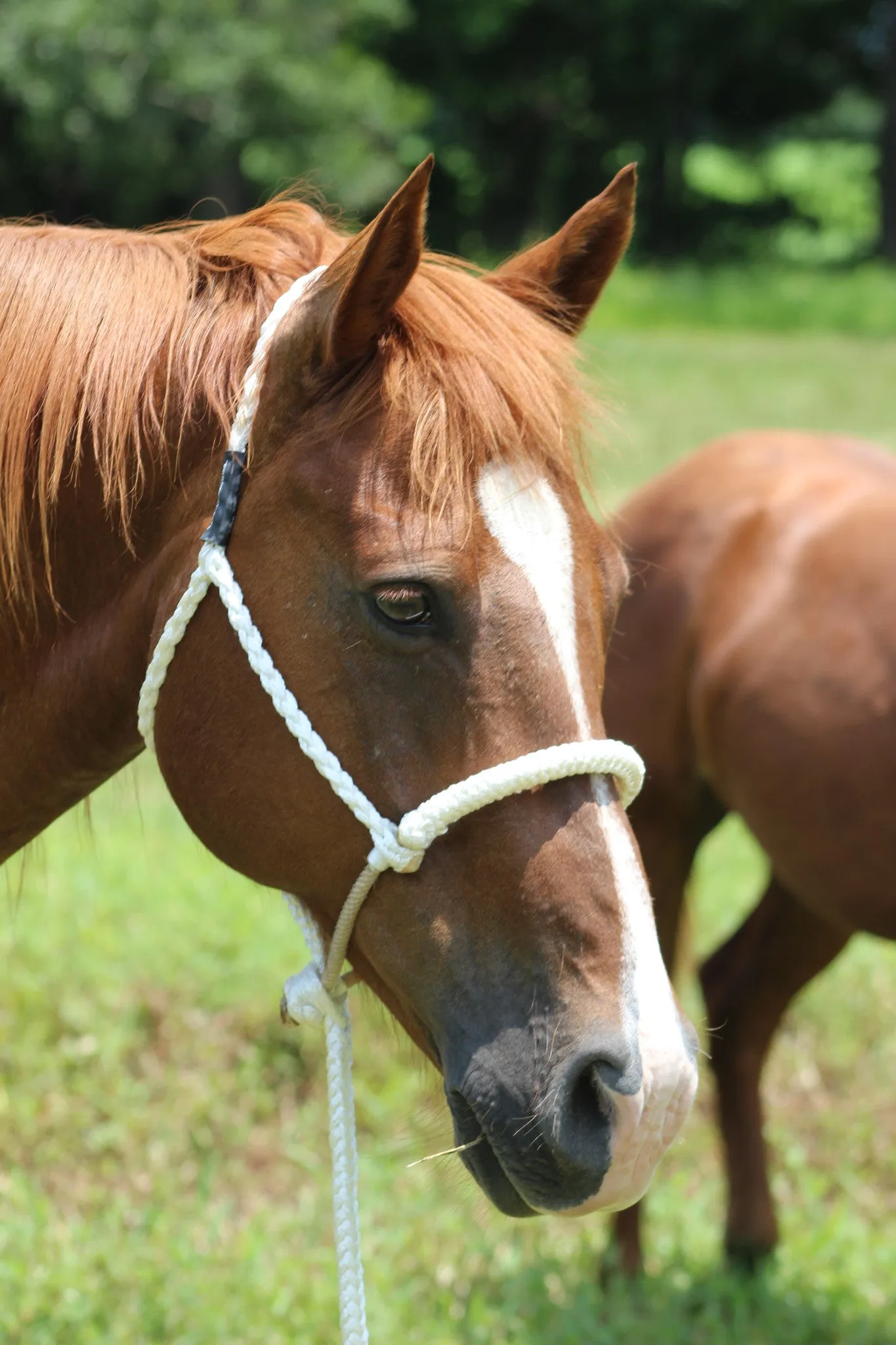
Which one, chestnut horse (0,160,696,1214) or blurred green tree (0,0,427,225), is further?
blurred green tree (0,0,427,225)

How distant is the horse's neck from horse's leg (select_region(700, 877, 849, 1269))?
2.04 metres

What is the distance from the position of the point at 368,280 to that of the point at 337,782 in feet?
1.72

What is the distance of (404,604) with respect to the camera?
133 cm

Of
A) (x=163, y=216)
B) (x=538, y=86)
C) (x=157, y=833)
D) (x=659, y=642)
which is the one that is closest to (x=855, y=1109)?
(x=659, y=642)

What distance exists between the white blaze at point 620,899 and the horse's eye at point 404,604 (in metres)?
0.10

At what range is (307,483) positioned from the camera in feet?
4.52

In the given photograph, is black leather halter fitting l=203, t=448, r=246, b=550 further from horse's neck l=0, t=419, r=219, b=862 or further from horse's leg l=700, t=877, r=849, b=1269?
horse's leg l=700, t=877, r=849, b=1269

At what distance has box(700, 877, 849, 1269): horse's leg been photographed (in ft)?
10.0

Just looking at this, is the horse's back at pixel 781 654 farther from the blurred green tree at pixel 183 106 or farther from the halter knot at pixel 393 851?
the blurred green tree at pixel 183 106

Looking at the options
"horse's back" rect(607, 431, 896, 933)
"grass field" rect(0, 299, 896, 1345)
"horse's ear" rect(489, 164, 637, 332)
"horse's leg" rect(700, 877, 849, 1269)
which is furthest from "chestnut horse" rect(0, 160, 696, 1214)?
"horse's leg" rect(700, 877, 849, 1269)

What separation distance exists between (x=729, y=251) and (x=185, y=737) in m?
22.3

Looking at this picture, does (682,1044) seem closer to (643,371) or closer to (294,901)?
(294,901)

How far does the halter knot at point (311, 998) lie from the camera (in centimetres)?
150

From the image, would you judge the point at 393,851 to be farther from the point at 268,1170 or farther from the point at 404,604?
the point at 268,1170
